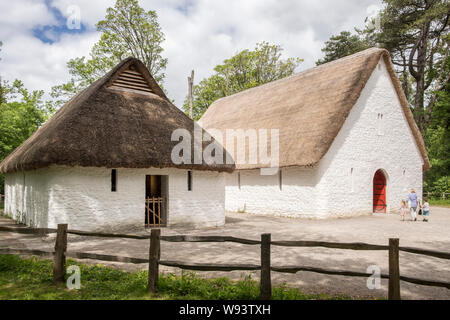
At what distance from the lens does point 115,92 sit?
516 inches

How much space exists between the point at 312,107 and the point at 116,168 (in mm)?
10612

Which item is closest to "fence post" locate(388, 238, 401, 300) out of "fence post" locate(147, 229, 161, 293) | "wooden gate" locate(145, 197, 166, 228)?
"fence post" locate(147, 229, 161, 293)

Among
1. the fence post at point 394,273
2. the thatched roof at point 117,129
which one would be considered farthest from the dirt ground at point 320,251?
the thatched roof at point 117,129

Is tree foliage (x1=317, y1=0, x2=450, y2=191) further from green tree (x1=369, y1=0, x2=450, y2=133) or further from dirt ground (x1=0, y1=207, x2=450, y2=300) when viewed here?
dirt ground (x1=0, y1=207, x2=450, y2=300)

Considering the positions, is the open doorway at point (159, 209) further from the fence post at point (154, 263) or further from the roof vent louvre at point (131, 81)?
the fence post at point (154, 263)

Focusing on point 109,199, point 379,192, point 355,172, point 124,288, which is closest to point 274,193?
point 355,172

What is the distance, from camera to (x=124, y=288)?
17.5ft

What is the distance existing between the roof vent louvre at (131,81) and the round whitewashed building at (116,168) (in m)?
0.04

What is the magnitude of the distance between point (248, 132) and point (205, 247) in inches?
497

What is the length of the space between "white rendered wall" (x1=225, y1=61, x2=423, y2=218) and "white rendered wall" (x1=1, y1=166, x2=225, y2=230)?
4699mm

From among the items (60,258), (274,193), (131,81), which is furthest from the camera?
(274,193)

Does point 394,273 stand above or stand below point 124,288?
above

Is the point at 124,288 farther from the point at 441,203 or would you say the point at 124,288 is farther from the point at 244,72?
the point at 244,72

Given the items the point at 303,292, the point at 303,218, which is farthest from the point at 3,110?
the point at 303,292
